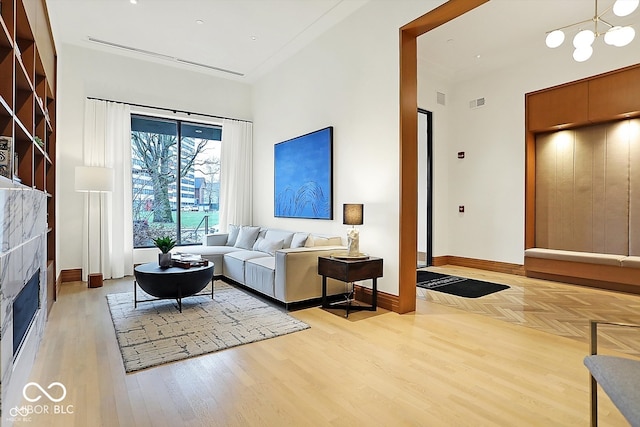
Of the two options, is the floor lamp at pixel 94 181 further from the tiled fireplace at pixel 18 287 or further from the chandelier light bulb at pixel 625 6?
the chandelier light bulb at pixel 625 6

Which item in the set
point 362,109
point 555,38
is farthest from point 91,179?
point 555,38

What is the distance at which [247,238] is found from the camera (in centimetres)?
580

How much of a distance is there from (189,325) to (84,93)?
14.1 feet

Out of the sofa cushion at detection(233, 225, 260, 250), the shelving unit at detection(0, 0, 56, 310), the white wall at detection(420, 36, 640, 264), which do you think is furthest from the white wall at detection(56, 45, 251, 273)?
the white wall at detection(420, 36, 640, 264)

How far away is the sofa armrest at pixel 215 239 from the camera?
19.9 feet

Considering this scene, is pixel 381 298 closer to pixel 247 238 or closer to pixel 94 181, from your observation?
pixel 247 238

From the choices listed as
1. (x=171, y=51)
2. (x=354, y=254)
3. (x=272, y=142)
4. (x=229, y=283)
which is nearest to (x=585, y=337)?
(x=354, y=254)

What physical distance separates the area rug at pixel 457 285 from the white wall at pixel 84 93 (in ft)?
16.3

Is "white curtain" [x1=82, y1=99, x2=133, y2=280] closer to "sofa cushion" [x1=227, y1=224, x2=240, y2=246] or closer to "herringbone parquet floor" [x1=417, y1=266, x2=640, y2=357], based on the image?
"sofa cushion" [x1=227, y1=224, x2=240, y2=246]

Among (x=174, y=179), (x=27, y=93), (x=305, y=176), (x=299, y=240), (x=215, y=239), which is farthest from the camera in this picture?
(x=174, y=179)

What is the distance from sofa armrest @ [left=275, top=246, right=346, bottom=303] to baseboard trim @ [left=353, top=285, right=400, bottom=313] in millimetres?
511

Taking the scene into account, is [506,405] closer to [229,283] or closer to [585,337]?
[585,337]

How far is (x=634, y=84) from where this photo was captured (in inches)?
183

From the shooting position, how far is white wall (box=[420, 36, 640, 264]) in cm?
573
